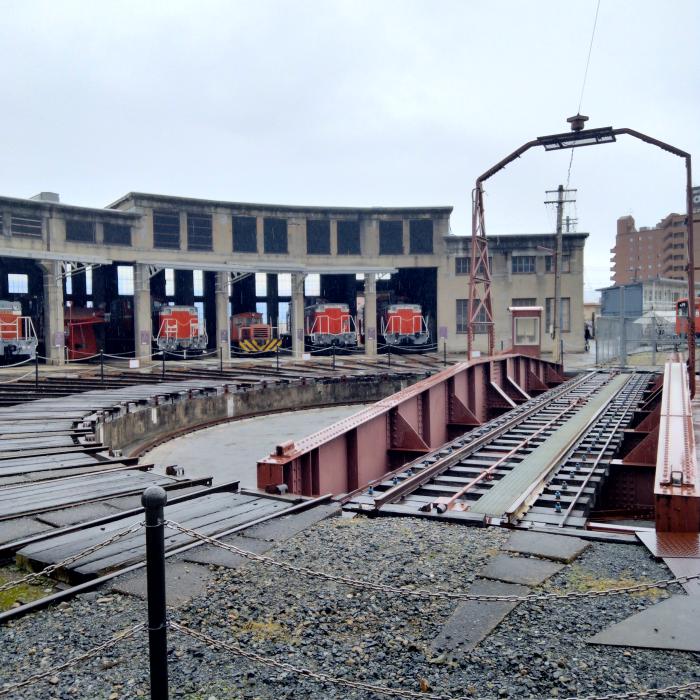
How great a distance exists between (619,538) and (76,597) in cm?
411

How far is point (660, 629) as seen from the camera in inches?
151

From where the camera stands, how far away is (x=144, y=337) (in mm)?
33062

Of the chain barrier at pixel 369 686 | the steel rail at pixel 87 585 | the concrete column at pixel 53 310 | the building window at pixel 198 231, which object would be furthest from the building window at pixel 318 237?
the chain barrier at pixel 369 686

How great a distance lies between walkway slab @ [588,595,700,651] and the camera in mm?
3699

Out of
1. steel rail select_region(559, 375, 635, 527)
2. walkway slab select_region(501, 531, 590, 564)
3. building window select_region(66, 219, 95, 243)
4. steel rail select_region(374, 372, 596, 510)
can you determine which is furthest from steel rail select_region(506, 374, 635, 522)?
building window select_region(66, 219, 95, 243)

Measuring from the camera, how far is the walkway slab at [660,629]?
3.70 meters

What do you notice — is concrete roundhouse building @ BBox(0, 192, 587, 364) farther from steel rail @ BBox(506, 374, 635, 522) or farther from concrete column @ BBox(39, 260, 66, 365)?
steel rail @ BBox(506, 374, 635, 522)

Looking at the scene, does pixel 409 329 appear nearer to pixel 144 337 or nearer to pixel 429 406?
pixel 144 337

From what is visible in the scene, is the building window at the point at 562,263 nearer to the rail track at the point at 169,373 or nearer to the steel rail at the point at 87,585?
the rail track at the point at 169,373

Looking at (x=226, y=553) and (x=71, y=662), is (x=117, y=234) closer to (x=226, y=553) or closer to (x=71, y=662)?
(x=226, y=553)

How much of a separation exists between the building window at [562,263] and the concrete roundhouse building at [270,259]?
0.07m

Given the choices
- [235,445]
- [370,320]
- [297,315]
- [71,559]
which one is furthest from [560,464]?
[370,320]

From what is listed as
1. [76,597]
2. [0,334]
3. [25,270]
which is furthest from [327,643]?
[25,270]

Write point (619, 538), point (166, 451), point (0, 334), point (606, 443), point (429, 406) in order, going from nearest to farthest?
point (619, 538) < point (606, 443) < point (429, 406) < point (166, 451) < point (0, 334)
